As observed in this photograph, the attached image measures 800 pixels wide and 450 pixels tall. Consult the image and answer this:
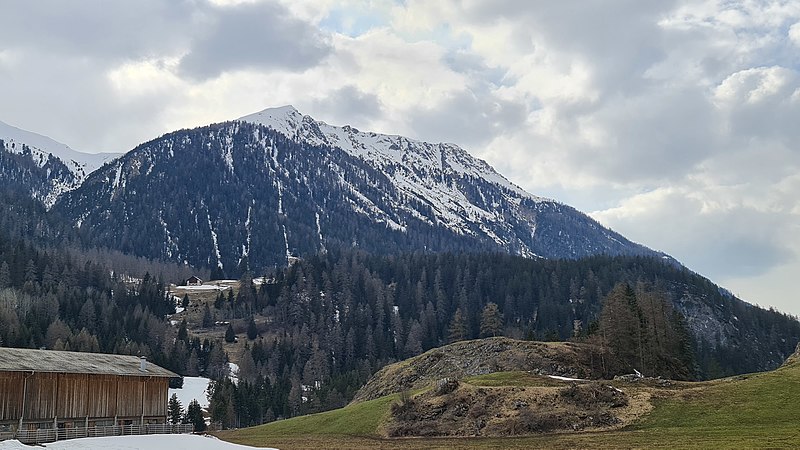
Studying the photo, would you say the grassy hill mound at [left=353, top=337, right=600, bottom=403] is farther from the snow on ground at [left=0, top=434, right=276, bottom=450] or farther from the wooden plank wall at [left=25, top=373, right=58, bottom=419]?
the wooden plank wall at [left=25, top=373, right=58, bottom=419]

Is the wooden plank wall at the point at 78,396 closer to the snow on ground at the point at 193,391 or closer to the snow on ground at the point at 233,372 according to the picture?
the snow on ground at the point at 193,391

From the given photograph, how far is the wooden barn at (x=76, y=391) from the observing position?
212 ft

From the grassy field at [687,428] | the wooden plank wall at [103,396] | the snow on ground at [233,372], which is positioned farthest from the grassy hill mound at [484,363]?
the snow on ground at [233,372]

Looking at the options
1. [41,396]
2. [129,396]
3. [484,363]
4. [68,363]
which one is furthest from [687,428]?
[68,363]

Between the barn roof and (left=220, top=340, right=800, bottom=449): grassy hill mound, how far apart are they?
1514 cm

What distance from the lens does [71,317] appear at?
620 ft

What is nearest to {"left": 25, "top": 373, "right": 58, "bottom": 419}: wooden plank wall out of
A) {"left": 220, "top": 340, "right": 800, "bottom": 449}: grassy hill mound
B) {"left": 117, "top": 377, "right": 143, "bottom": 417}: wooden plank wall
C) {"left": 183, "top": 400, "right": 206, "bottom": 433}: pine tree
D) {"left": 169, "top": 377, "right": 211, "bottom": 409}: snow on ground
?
{"left": 117, "top": 377, "right": 143, "bottom": 417}: wooden plank wall

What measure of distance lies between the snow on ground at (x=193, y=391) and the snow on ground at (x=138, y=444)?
93582mm

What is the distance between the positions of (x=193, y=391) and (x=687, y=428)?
5110 inches

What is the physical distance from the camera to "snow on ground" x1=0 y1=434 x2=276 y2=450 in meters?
48.0

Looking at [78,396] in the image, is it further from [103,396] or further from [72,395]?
[103,396]

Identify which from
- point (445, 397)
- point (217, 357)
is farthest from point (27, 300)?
point (445, 397)

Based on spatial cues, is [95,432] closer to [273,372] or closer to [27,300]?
[273,372]

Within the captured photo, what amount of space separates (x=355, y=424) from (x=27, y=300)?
141m
